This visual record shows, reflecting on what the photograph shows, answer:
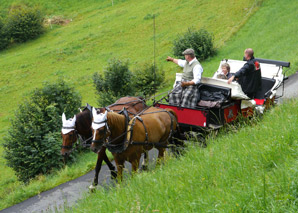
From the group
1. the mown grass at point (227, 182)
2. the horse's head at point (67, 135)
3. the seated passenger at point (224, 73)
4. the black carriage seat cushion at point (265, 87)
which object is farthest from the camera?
the black carriage seat cushion at point (265, 87)

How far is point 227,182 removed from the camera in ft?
14.3

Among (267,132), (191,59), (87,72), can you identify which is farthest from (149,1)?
(267,132)

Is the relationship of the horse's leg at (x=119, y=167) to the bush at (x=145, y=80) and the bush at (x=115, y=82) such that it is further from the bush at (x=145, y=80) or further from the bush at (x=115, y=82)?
the bush at (x=145, y=80)

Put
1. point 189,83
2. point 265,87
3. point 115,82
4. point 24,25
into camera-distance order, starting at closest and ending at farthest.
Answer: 1. point 189,83
2. point 265,87
3. point 115,82
4. point 24,25

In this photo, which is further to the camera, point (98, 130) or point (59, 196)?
point (59, 196)

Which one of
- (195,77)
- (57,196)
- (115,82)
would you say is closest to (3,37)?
(115,82)

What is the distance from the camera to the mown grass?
3709 mm

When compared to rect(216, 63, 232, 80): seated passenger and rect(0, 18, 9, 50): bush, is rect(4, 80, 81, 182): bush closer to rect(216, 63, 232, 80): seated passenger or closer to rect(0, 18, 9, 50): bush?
rect(216, 63, 232, 80): seated passenger

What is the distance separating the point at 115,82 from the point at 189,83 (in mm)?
6552

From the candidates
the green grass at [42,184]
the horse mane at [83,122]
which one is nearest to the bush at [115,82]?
the green grass at [42,184]

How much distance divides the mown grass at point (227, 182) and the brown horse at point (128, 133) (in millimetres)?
1062

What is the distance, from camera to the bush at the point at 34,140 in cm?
1066

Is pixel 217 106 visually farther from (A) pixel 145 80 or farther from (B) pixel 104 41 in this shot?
(B) pixel 104 41

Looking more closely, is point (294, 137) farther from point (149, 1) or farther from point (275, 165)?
point (149, 1)
